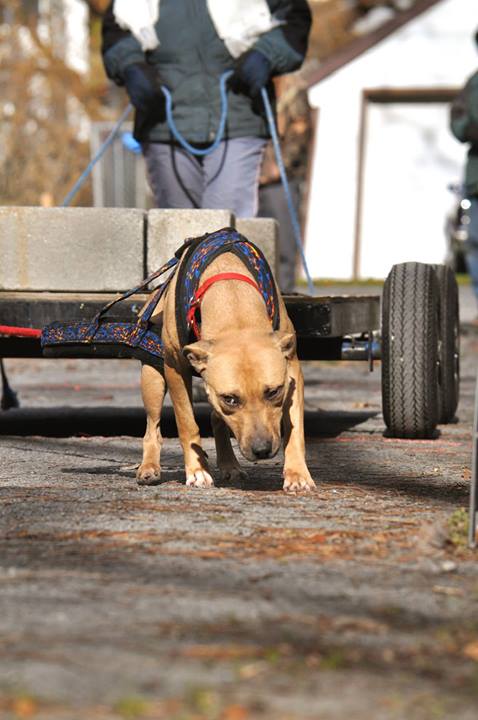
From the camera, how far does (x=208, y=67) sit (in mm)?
7781

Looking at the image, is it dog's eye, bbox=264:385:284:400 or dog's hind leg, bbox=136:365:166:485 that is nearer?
dog's eye, bbox=264:385:284:400

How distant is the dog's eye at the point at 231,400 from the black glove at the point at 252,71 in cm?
303

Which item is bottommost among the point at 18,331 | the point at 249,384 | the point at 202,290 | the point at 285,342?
the point at 18,331

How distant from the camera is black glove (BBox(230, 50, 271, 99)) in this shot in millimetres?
7570

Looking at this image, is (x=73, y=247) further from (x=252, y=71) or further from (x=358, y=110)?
(x=358, y=110)

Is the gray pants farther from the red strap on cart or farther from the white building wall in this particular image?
the white building wall

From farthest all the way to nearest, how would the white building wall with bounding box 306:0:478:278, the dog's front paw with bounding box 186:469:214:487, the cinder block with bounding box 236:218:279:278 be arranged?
the white building wall with bounding box 306:0:478:278
the cinder block with bounding box 236:218:279:278
the dog's front paw with bounding box 186:469:214:487

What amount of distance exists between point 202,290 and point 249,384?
53cm

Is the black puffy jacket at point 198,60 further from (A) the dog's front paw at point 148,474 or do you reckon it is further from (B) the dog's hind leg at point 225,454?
(A) the dog's front paw at point 148,474

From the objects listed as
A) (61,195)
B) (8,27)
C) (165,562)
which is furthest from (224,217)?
(8,27)

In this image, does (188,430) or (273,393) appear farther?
(188,430)

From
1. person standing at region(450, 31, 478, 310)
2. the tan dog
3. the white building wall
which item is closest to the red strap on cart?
the tan dog

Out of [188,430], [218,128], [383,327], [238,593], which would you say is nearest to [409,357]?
[383,327]

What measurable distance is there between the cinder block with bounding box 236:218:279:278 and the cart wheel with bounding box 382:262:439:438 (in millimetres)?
639
